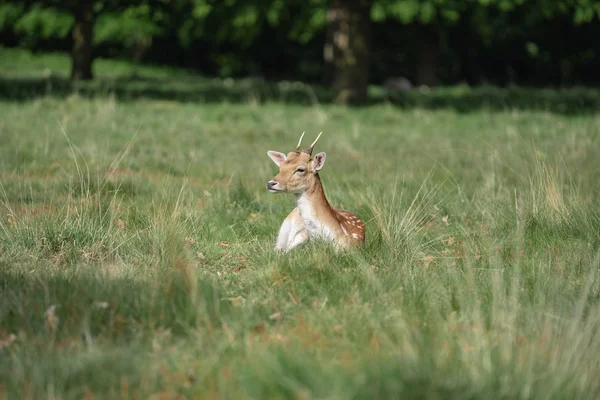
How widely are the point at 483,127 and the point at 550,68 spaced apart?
82.7 ft

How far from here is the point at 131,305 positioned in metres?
4.86

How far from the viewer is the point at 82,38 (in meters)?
22.1

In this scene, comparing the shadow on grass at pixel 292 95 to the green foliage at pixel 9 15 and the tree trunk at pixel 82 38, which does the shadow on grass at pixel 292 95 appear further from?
the green foliage at pixel 9 15

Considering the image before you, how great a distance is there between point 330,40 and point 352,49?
605cm

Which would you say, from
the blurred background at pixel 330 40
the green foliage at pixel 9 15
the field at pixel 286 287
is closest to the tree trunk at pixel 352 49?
the blurred background at pixel 330 40

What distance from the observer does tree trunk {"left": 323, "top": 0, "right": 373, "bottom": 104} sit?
1780cm

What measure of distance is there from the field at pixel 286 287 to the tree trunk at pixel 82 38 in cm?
1093

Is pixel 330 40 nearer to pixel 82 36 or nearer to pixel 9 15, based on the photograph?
pixel 82 36

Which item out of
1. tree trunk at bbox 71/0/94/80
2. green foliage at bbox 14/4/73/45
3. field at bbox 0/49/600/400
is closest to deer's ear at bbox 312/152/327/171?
field at bbox 0/49/600/400

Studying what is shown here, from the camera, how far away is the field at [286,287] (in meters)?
3.77

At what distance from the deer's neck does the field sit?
29 centimetres

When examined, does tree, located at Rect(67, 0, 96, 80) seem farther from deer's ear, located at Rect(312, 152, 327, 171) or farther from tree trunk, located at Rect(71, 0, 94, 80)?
deer's ear, located at Rect(312, 152, 327, 171)

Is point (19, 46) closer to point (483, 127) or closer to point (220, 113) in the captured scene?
point (220, 113)

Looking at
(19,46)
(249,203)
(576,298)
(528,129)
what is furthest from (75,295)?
(19,46)
